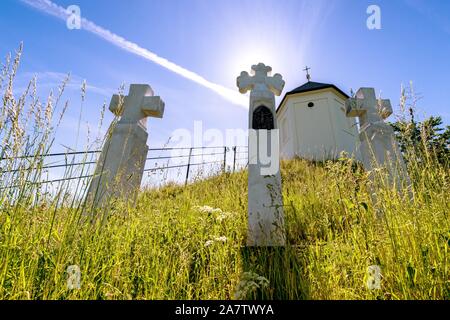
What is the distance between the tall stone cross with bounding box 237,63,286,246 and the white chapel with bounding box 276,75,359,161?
30.5 ft

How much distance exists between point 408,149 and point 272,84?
2.18 meters

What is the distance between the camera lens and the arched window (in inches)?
137

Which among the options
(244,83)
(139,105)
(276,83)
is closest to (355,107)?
(276,83)

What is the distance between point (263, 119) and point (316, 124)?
1118 centimetres

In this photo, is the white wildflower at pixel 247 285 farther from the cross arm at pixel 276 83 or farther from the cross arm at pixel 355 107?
the cross arm at pixel 355 107

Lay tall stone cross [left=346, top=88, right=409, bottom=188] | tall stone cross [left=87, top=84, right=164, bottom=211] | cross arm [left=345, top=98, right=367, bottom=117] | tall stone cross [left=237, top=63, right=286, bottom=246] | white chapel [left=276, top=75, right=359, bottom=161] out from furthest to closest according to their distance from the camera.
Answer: white chapel [left=276, top=75, right=359, bottom=161], cross arm [left=345, top=98, right=367, bottom=117], tall stone cross [left=346, top=88, right=409, bottom=188], tall stone cross [left=87, top=84, right=164, bottom=211], tall stone cross [left=237, top=63, right=286, bottom=246]

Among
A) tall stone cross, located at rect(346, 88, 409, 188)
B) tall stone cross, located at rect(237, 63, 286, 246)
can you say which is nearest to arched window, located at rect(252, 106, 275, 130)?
tall stone cross, located at rect(237, 63, 286, 246)

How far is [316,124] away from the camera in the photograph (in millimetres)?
13609

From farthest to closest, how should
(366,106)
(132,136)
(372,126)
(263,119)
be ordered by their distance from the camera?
(366,106), (372,126), (132,136), (263,119)

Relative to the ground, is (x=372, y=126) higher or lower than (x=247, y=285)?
higher

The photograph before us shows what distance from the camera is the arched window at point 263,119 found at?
3.49 metres

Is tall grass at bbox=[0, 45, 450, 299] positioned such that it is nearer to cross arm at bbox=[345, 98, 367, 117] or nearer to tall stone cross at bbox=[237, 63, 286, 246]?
tall stone cross at bbox=[237, 63, 286, 246]

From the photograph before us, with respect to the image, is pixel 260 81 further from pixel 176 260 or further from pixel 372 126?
pixel 176 260
